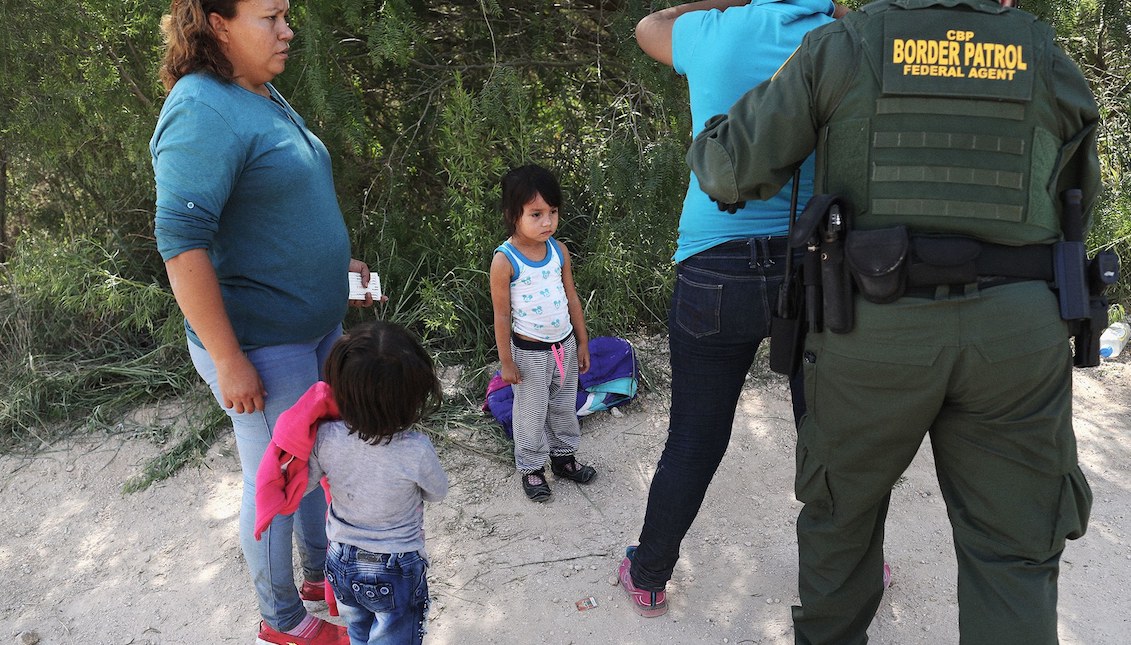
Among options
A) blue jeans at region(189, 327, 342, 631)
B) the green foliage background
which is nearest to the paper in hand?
blue jeans at region(189, 327, 342, 631)

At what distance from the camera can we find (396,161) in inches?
168

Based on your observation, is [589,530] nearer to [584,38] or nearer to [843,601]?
[843,601]

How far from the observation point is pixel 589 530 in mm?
3141

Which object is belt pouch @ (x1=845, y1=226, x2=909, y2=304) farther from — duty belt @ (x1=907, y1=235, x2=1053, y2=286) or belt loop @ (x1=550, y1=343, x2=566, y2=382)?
belt loop @ (x1=550, y1=343, x2=566, y2=382)

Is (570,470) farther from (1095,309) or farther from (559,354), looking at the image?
(1095,309)

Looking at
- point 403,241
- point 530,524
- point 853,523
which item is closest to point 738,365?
point 853,523

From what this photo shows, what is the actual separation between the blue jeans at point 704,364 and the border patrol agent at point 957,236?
0.84ft

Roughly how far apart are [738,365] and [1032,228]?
801 millimetres

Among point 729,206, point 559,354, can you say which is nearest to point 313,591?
point 559,354

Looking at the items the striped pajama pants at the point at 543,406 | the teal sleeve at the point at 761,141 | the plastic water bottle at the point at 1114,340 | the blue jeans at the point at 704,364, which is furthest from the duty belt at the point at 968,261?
the plastic water bottle at the point at 1114,340

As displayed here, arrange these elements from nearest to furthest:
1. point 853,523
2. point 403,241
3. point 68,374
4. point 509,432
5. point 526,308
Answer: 1. point 853,523
2. point 526,308
3. point 509,432
4. point 68,374
5. point 403,241

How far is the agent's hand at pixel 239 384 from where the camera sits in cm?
204

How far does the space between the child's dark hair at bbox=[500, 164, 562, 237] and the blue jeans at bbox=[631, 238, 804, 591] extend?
80cm

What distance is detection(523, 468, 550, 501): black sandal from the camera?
10.8ft
